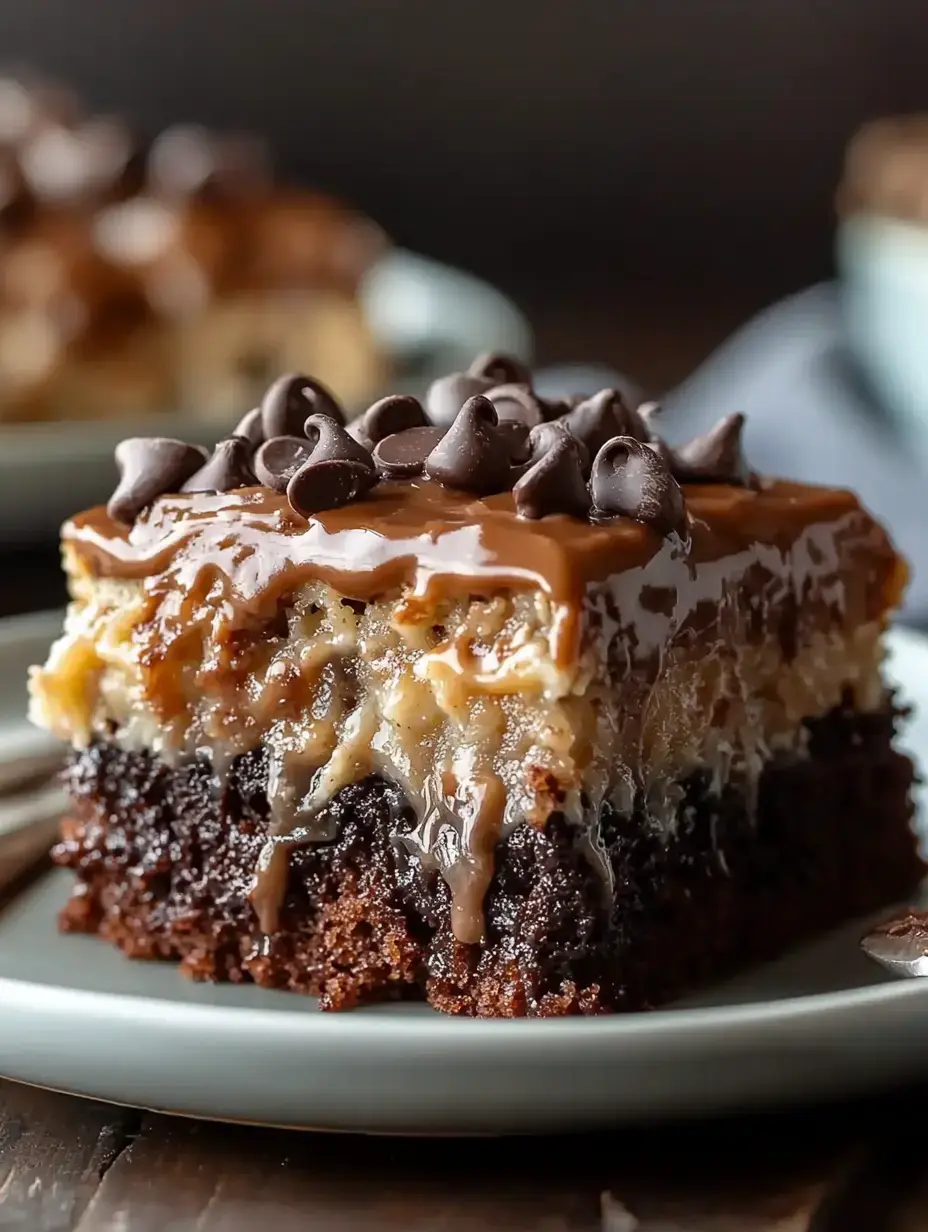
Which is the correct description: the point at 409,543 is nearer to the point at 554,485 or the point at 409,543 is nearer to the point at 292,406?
the point at 554,485

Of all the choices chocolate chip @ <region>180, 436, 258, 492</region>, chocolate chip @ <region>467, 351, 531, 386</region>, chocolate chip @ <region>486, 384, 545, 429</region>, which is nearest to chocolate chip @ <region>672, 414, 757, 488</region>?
chocolate chip @ <region>486, 384, 545, 429</region>

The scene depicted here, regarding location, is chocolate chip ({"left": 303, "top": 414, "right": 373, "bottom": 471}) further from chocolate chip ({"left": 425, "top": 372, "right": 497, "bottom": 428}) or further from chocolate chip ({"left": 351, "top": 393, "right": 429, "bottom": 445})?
chocolate chip ({"left": 425, "top": 372, "right": 497, "bottom": 428})

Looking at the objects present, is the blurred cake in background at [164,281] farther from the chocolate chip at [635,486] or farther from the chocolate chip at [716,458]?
the chocolate chip at [635,486]

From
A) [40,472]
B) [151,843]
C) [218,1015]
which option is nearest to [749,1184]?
[218,1015]

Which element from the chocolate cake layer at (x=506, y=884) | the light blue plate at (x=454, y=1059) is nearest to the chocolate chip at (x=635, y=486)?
the chocolate cake layer at (x=506, y=884)

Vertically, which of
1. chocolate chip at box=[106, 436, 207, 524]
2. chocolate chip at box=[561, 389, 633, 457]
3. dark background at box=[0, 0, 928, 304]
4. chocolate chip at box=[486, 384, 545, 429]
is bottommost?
dark background at box=[0, 0, 928, 304]

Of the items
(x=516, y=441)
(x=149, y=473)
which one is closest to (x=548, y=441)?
(x=516, y=441)

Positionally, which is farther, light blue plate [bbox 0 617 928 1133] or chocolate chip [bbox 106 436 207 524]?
chocolate chip [bbox 106 436 207 524]
